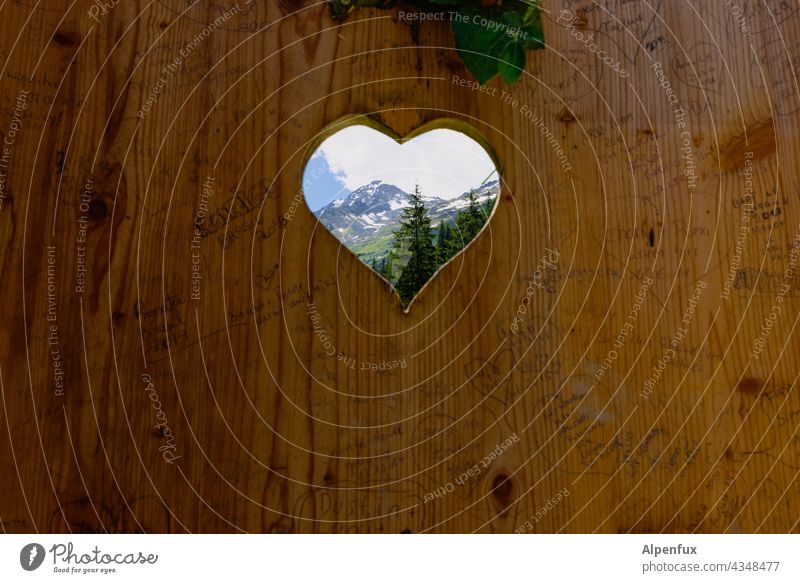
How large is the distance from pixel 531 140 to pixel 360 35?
20 centimetres

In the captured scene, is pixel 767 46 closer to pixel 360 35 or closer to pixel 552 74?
pixel 552 74

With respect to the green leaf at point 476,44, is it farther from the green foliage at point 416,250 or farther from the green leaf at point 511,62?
the green foliage at point 416,250

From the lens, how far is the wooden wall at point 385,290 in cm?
64

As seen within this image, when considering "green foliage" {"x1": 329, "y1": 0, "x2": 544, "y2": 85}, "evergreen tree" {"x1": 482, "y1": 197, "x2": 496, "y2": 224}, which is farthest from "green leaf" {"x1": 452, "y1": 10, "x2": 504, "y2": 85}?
"evergreen tree" {"x1": 482, "y1": 197, "x2": 496, "y2": 224}

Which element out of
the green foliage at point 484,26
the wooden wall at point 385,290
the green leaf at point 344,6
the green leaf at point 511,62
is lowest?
the wooden wall at point 385,290

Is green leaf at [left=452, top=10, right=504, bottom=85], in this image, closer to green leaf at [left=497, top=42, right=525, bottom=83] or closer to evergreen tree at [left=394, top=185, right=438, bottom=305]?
green leaf at [left=497, top=42, right=525, bottom=83]

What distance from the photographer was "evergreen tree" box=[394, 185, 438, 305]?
2.22 ft

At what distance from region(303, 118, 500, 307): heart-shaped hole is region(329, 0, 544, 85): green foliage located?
7 centimetres

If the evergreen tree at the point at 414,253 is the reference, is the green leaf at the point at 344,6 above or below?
above

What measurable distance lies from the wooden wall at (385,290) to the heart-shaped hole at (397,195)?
0.05 feet

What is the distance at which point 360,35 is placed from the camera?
684mm

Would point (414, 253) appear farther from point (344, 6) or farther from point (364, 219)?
point (344, 6)

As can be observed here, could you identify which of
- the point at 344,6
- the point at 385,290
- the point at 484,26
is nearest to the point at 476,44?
the point at 484,26

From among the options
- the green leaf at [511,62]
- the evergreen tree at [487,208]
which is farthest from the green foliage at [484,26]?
the evergreen tree at [487,208]
